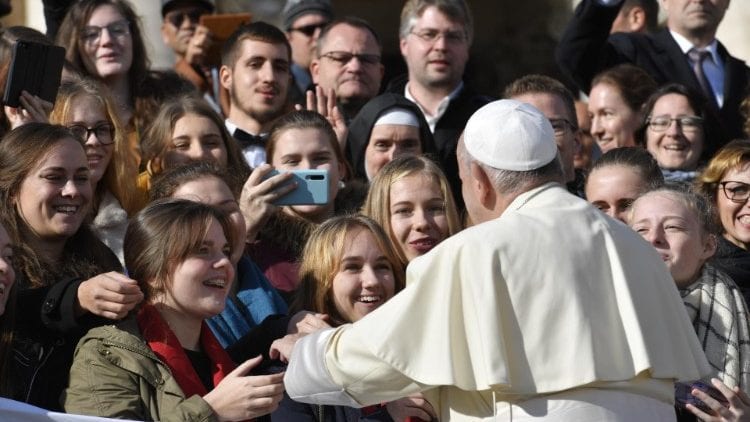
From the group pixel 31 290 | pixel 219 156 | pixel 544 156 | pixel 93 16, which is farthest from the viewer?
pixel 93 16

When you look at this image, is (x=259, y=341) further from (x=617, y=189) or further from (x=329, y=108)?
(x=329, y=108)

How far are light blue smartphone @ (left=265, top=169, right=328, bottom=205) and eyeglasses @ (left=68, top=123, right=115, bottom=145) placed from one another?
2.52ft

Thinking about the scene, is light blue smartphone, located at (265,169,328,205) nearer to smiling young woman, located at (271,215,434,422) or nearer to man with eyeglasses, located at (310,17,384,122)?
smiling young woman, located at (271,215,434,422)

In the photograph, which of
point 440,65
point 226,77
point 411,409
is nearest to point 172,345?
point 411,409

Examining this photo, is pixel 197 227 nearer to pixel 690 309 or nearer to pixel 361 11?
pixel 690 309

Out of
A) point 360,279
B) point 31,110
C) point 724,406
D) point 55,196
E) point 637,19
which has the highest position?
point 637,19

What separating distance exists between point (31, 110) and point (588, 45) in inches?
145

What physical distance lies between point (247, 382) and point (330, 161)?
2.49 meters

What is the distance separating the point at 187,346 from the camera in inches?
248

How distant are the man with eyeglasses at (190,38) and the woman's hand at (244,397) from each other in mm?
4794

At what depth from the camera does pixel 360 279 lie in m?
6.96

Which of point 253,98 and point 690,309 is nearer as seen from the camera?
point 690,309

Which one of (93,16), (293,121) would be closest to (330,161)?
(293,121)

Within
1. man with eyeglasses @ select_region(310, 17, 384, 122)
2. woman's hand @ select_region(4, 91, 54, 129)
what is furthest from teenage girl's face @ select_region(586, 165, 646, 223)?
woman's hand @ select_region(4, 91, 54, 129)
